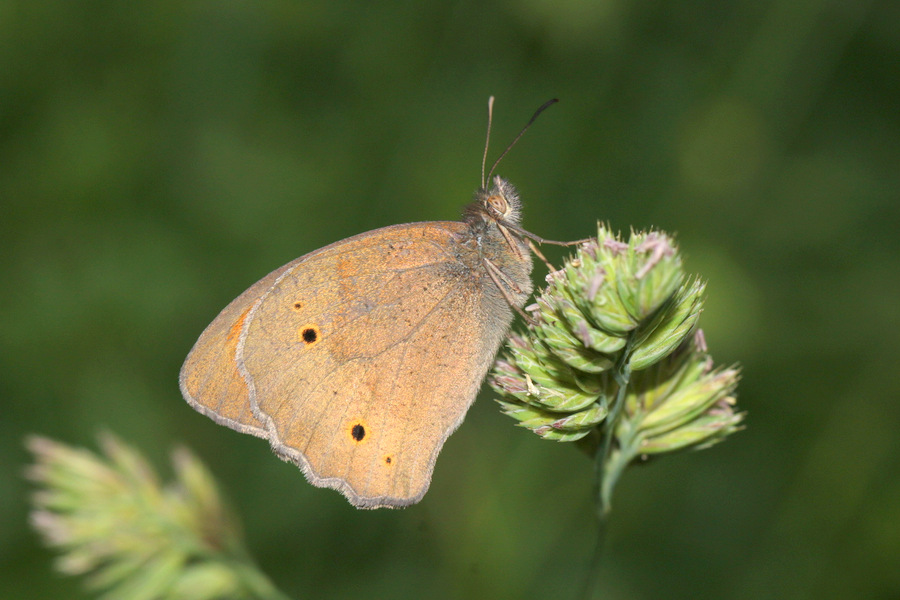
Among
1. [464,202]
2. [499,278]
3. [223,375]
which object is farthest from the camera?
[464,202]

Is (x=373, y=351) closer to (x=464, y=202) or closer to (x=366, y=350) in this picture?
(x=366, y=350)

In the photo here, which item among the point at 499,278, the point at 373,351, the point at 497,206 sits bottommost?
the point at 373,351

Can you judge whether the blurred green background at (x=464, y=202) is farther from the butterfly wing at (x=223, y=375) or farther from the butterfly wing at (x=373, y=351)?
the butterfly wing at (x=223, y=375)

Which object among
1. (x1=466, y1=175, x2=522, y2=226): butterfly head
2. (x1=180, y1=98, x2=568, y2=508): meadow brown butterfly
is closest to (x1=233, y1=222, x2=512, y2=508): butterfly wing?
(x1=180, y1=98, x2=568, y2=508): meadow brown butterfly

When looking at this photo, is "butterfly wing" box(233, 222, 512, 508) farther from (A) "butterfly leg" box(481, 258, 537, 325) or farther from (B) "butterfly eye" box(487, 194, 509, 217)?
(B) "butterfly eye" box(487, 194, 509, 217)

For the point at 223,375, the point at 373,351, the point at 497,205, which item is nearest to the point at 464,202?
the point at 497,205

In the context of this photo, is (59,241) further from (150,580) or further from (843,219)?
(843,219)
